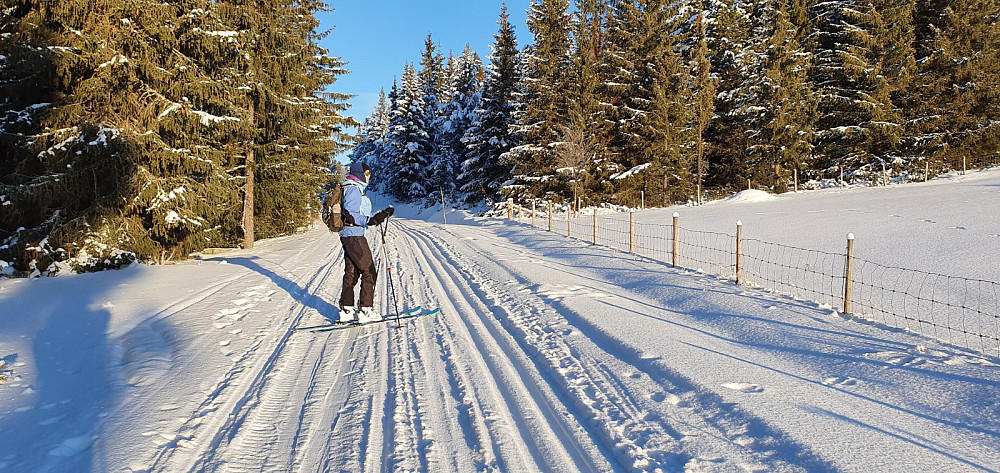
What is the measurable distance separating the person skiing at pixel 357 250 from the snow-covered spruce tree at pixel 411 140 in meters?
36.7

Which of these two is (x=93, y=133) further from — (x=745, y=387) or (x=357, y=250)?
(x=745, y=387)

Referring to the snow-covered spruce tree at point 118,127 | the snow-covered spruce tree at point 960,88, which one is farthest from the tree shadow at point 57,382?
the snow-covered spruce tree at point 960,88

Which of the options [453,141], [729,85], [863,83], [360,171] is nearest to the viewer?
[360,171]

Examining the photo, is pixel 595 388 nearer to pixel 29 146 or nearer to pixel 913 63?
pixel 29 146

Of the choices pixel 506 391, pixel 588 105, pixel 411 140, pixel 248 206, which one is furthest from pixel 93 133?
pixel 411 140

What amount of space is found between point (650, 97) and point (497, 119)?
9.94m

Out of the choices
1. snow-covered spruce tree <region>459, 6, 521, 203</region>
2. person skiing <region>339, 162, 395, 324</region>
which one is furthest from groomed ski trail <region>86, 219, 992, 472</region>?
snow-covered spruce tree <region>459, 6, 521, 203</region>

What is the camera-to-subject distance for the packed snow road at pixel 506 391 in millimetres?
3047

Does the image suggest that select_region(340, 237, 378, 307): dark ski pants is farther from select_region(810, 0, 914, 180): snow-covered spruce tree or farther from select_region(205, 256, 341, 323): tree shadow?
select_region(810, 0, 914, 180): snow-covered spruce tree

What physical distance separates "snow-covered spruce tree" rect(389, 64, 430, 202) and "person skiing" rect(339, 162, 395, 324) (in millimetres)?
36734

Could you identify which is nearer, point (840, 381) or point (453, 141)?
point (840, 381)

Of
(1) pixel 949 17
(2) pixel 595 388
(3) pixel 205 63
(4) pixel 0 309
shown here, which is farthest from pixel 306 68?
(1) pixel 949 17

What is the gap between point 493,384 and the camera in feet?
13.8

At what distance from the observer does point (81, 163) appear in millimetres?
10406
